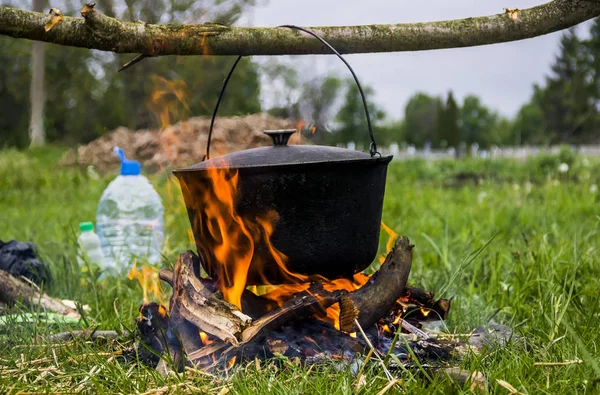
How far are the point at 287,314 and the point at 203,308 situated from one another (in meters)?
0.31

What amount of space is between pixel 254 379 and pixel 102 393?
0.48 metres

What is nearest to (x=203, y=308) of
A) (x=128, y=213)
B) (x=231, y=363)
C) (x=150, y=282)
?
(x=231, y=363)

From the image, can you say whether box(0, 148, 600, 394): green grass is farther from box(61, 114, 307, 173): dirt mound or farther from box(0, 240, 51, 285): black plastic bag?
box(61, 114, 307, 173): dirt mound

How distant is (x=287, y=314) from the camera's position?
2.18 meters

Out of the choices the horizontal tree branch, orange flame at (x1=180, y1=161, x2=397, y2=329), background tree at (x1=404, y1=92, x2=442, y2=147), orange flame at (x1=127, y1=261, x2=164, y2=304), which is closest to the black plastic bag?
orange flame at (x1=127, y1=261, x2=164, y2=304)

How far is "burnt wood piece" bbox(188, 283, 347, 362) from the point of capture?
2.12 meters

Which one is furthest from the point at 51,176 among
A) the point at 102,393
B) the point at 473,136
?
the point at 473,136

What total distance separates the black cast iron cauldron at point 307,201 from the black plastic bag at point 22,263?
1.57 meters

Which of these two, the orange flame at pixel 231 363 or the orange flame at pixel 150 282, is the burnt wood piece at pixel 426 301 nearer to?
the orange flame at pixel 231 363

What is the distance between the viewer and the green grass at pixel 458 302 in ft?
6.44

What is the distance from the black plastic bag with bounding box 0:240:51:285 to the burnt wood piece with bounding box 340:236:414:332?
2050 mm

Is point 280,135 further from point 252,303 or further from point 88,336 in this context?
point 88,336

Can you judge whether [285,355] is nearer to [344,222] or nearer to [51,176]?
[344,222]

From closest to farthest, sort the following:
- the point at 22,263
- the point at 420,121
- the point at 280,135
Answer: the point at 280,135, the point at 22,263, the point at 420,121
